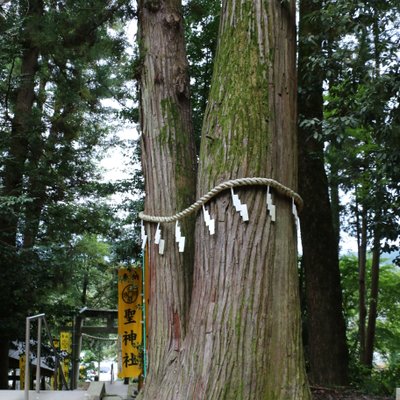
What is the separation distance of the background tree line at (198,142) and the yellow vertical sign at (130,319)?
32 centimetres

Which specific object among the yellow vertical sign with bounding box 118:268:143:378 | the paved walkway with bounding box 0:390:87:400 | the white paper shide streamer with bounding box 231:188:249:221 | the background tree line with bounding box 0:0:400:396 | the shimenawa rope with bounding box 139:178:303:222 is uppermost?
the background tree line with bounding box 0:0:400:396

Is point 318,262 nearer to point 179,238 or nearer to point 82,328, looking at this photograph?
point 179,238

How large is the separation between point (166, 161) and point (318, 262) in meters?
3.89

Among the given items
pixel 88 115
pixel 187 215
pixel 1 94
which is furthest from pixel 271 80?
pixel 88 115

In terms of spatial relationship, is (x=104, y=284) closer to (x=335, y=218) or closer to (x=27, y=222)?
(x=335, y=218)

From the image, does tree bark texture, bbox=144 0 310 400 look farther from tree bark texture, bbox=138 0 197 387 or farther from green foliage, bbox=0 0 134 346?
green foliage, bbox=0 0 134 346

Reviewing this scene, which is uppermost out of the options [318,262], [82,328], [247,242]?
[318,262]

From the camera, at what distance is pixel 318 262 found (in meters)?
7.36

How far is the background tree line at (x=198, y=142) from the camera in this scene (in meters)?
5.49

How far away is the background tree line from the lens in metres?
5.49


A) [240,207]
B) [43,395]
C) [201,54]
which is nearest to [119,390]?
[43,395]

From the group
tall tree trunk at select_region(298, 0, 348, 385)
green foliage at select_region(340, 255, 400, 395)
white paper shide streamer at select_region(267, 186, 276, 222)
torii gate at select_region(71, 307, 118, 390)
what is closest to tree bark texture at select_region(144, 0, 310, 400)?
white paper shide streamer at select_region(267, 186, 276, 222)

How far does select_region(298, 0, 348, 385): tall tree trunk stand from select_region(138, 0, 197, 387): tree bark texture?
2770mm

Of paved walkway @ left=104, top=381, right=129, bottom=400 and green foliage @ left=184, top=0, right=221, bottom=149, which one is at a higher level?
green foliage @ left=184, top=0, right=221, bottom=149
